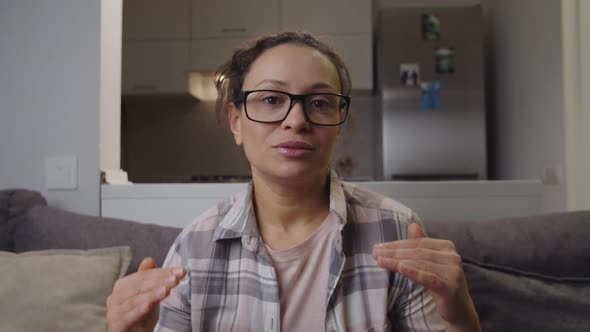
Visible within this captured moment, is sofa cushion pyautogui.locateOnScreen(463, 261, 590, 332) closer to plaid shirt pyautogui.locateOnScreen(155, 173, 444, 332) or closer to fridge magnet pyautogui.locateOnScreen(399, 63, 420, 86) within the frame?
plaid shirt pyautogui.locateOnScreen(155, 173, 444, 332)

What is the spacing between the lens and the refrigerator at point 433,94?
3.13 m

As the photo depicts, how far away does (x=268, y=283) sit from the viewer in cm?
86

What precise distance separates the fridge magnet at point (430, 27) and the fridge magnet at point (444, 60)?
98 millimetres

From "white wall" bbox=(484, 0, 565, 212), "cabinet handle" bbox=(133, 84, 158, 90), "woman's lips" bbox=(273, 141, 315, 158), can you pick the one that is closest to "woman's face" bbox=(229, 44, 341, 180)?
"woman's lips" bbox=(273, 141, 315, 158)

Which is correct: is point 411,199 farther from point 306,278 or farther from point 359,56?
point 359,56

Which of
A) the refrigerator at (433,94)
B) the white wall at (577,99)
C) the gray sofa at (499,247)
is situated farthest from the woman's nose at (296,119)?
the refrigerator at (433,94)

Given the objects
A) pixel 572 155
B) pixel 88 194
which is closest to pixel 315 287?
pixel 88 194

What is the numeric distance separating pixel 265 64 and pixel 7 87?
3.51 ft

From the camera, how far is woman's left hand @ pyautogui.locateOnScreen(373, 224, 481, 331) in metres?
0.72

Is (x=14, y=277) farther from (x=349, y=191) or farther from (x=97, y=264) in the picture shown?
(x=349, y=191)

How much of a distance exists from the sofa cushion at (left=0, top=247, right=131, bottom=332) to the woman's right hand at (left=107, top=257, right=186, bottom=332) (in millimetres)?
293

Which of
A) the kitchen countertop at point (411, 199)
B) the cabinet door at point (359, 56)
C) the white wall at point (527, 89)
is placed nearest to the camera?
the kitchen countertop at point (411, 199)

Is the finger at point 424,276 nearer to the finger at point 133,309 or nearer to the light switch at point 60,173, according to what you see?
the finger at point 133,309

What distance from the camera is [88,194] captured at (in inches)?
58.5
